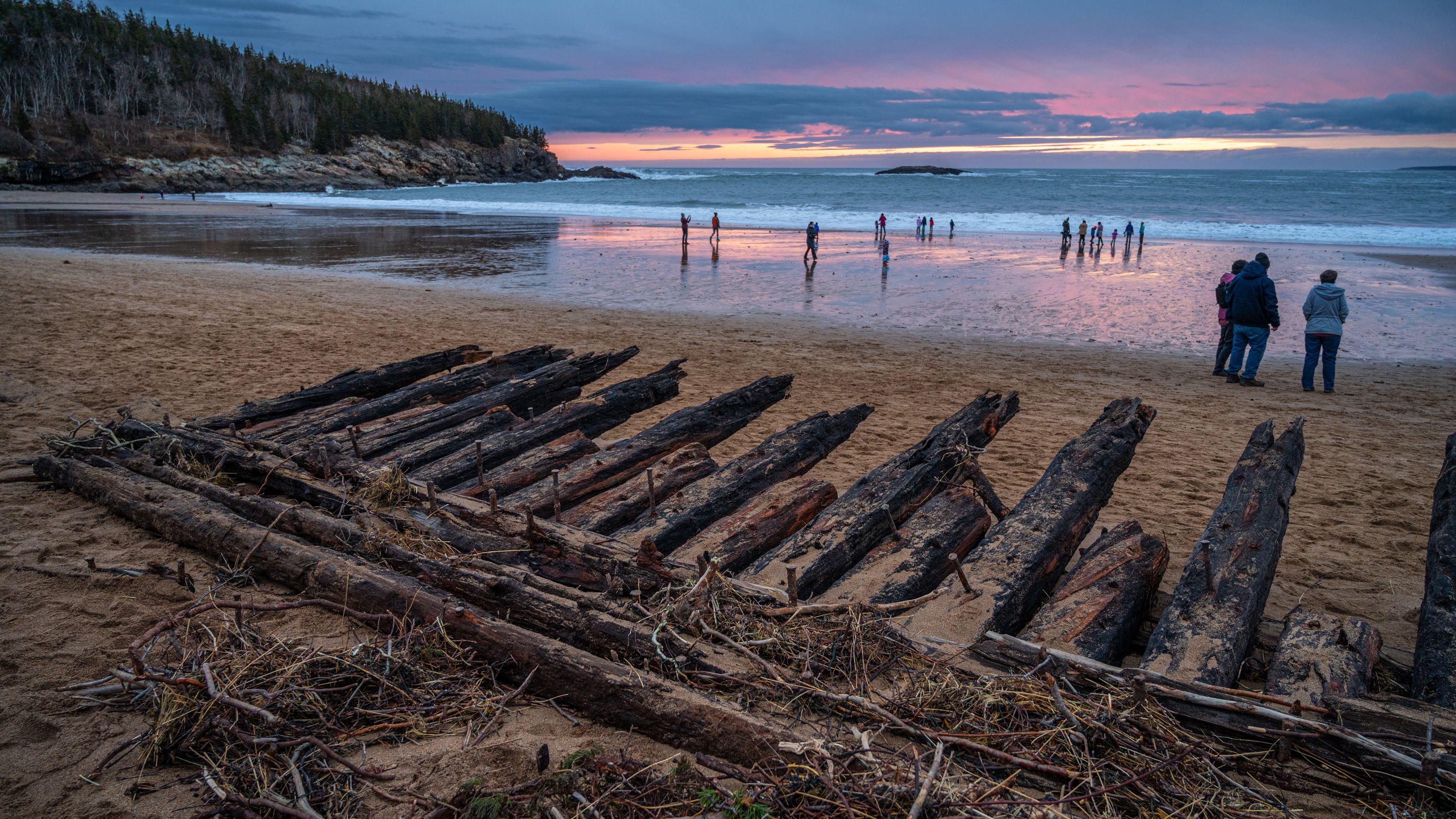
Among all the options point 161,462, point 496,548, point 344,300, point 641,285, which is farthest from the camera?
point 641,285

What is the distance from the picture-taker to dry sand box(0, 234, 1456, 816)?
3178 mm

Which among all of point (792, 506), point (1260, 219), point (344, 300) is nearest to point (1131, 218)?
point (1260, 219)

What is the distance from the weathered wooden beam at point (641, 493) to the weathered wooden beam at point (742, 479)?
11cm

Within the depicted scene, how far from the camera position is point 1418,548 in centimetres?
621

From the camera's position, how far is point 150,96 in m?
95.1

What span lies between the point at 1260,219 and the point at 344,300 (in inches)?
2209

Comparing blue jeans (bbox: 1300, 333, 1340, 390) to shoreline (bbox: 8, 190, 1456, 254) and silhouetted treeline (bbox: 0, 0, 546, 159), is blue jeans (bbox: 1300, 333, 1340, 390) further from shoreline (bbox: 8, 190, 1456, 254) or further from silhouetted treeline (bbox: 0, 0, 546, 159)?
silhouetted treeline (bbox: 0, 0, 546, 159)

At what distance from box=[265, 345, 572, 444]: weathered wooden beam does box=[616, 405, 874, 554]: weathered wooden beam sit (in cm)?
327

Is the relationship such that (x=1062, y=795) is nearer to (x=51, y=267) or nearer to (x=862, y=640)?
(x=862, y=640)

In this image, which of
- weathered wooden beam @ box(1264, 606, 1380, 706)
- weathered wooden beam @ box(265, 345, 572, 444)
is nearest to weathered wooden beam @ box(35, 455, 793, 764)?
weathered wooden beam @ box(265, 345, 572, 444)

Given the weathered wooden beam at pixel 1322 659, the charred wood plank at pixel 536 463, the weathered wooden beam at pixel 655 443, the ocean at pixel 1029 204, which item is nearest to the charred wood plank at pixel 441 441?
the charred wood plank at pixel 536 463

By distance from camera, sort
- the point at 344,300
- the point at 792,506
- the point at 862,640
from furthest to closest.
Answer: the point at 344,300
the point at 792,506
the point at 862,640

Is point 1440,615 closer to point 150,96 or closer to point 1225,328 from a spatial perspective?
point 1225,328

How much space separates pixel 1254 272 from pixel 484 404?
1189 centimetres
